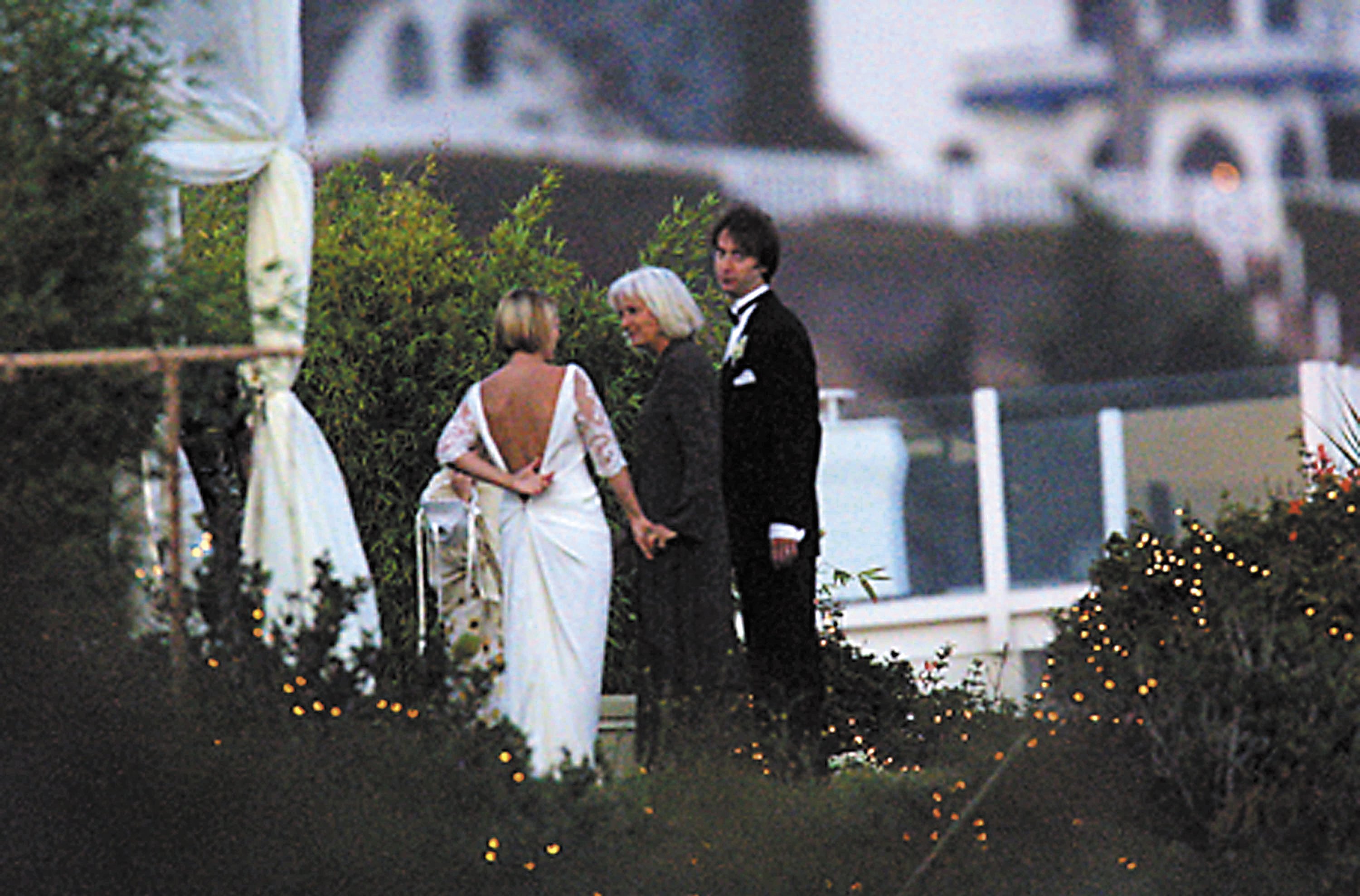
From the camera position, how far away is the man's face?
5332 millimetres

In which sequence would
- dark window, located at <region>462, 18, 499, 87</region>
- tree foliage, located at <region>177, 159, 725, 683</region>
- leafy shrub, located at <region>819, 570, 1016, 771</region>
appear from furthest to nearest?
dark window, located at <region>462, 18, 499, 87</region>, tree foliage, located at <region>177, 159, 725, 683</region>, leafy shrub, located at <region>819, 570, 1016, 771</region>

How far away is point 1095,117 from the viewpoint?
2311 inches

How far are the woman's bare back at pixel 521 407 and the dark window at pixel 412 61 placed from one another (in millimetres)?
48219

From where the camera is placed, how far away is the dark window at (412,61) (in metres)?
52.3

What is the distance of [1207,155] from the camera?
58.9 metres

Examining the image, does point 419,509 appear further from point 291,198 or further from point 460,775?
point 460,775

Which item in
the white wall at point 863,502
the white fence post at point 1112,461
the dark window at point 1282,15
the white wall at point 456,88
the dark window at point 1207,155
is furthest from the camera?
the dark window at point 1282,15

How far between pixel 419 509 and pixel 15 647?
7.94ft

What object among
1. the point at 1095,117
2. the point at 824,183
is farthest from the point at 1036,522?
the point at 1095,117

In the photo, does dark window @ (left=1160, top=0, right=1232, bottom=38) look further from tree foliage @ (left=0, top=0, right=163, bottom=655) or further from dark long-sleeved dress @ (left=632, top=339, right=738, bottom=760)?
tree foliage @ (left=0, top=0, right=163, bottom=655)

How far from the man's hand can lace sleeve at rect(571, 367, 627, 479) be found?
0.48m

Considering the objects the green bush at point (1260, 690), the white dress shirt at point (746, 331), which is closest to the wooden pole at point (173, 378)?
the white dress shirt at point (746, 331)

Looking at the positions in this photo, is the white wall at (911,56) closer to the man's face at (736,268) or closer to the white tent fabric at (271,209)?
the man's face at (736,268)

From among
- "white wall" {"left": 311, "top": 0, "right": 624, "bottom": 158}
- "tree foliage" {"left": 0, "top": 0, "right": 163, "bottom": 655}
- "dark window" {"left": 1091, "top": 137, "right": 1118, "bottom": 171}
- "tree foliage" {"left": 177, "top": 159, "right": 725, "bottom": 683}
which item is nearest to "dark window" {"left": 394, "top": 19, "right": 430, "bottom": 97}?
"white wall" {"left": 311, "top": 0, "right": 624, "bottom": 158}
